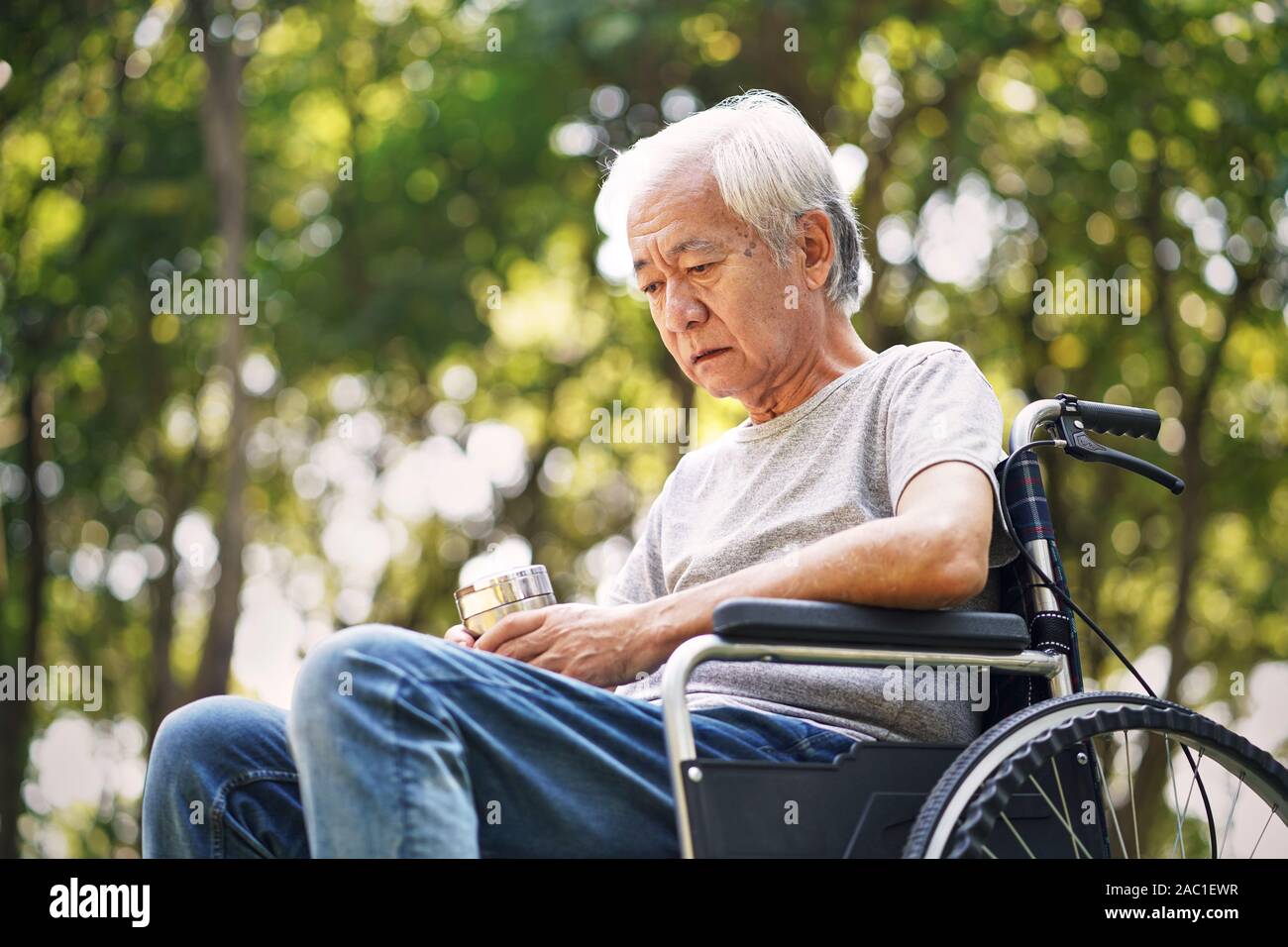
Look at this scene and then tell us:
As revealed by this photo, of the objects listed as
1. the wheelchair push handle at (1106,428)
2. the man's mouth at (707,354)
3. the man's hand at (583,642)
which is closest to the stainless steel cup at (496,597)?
the man's hand at (583,642)

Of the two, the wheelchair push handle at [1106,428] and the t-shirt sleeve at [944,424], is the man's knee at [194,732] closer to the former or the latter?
the t-shirt sleeve at [944,424]

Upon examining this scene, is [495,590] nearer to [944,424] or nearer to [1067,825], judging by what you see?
[944,424]

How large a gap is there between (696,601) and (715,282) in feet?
2.45

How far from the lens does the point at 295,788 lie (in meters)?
2.31

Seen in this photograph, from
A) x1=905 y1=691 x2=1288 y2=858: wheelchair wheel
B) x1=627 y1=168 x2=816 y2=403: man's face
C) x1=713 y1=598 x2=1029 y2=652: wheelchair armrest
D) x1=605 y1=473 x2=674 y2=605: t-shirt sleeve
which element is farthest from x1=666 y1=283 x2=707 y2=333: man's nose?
x1=905 y1=691 x2=1288 y2=858: wheelchair wheel

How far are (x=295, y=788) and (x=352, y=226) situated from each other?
733 cm

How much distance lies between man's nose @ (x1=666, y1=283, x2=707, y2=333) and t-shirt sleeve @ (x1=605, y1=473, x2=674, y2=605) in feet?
1.24

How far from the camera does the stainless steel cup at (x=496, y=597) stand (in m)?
2.37

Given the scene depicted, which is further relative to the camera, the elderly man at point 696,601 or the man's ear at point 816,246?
the man's ear at point 816,246

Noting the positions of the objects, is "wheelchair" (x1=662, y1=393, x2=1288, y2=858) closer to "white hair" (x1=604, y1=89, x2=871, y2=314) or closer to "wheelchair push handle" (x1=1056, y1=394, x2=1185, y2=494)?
"wheelchair push handle" (x1=1056, y1=394, x2=1185, y2=494)

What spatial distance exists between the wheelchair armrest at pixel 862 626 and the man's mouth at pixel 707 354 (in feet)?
2.63

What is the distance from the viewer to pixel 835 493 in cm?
243

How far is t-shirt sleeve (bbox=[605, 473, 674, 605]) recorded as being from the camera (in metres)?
2.90
